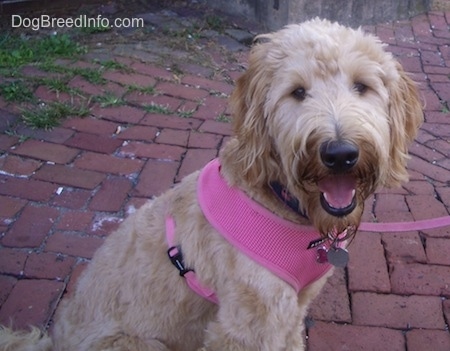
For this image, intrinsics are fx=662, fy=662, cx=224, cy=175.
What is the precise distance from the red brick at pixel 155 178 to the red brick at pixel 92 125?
21.5 inches

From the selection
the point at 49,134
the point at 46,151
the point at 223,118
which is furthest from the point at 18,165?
the point at 223,118

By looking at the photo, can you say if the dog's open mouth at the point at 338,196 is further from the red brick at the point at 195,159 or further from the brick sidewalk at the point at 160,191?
the red brick at the point at 195,159

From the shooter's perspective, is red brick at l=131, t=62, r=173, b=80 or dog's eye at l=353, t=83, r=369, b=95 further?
red brick at l=131, t=62, r=173, b=80

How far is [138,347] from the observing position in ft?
8.45

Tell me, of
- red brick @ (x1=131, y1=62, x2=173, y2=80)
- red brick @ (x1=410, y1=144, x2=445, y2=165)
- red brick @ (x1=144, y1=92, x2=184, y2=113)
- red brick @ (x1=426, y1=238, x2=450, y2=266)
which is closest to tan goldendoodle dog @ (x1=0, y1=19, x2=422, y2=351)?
red brick @ (x1=426, y1=238, x2=450, y2=266)

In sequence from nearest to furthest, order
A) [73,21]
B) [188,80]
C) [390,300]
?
[390,300]
[188,80]
[73,21]

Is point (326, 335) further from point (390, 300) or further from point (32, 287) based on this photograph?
point (32, 287)

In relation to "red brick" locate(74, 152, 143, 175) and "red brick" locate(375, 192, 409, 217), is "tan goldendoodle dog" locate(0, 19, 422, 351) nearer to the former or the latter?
"red brick" locate(375, 192, 409, 217)

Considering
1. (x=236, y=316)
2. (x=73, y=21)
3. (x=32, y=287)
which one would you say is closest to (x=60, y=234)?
(x=32, y=287)

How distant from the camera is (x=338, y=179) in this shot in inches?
88.6

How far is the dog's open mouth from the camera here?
7.46 ft

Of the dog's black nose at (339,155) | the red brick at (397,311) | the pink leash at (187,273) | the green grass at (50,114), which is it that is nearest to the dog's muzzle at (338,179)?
the dog's black nose at (339,155)

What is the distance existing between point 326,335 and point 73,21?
15.3 feet

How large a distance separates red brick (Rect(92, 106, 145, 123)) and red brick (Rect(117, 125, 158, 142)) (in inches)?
4.6
